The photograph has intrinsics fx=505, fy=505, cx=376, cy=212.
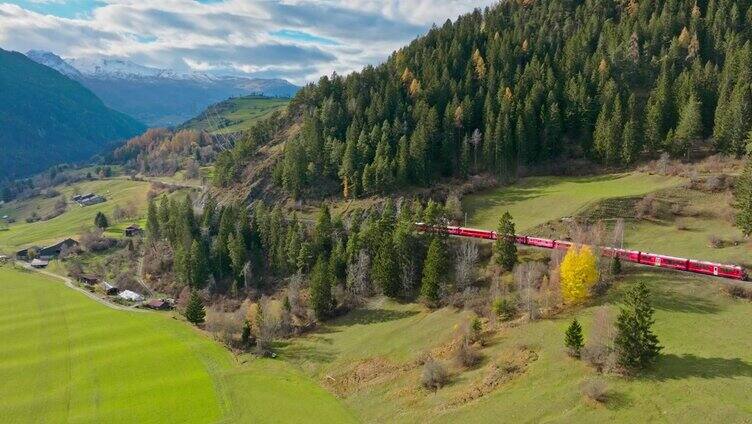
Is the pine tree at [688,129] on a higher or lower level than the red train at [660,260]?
higher

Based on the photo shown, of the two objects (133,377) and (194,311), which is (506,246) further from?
(133,377)

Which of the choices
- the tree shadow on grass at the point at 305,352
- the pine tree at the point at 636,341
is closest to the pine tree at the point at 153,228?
the tree shadow on grass at the point at 305,352

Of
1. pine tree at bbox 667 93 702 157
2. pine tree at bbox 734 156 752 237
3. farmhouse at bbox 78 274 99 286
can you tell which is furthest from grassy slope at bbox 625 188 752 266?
farmhouse at bbox 78 274 99 286

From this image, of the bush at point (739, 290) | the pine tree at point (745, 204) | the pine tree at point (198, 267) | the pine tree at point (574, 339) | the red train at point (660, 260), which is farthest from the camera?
the pine tree at point (198, 267)

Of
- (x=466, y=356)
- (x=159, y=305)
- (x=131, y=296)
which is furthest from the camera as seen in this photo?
(x=131, y=296)

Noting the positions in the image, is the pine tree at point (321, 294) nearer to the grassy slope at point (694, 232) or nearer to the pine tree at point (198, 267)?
the pine tree at point (198, 267)

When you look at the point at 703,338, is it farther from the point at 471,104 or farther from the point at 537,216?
the point at 471,104

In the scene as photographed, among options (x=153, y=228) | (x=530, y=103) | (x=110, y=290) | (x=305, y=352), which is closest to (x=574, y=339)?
(x=305, y=352)
